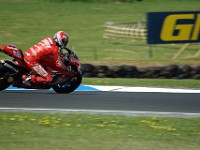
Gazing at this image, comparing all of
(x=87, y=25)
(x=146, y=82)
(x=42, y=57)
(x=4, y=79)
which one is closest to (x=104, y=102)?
(x=42, y=57)

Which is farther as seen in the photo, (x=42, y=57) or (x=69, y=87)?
(x=69, y=87)

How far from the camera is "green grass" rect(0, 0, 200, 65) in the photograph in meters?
25.8

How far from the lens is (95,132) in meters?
9.40

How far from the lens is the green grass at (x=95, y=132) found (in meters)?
8.44

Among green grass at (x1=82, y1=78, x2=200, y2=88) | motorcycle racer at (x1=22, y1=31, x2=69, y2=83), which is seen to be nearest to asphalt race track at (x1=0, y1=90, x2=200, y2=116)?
motorcycle racer at (x1=22, y1=31, x2=69, y2=83)

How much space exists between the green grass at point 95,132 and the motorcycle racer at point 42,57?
250 cm

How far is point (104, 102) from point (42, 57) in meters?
2.10

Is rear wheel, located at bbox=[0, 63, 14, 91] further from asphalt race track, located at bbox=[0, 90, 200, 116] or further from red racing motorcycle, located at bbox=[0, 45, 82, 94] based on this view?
asphalt race track, located at bbox=[0, 90, 200, 116]

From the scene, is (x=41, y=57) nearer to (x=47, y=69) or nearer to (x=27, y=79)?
(x=47, y=69)

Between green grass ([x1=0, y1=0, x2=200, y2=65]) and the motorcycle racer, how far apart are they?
533 cm

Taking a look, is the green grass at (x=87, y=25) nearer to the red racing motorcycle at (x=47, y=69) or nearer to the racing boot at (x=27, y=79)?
the red racing motorcycle at (x=47, y=69)

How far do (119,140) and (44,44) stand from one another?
5.39 meters

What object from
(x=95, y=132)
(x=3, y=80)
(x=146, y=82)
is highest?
(x=146, y=82)

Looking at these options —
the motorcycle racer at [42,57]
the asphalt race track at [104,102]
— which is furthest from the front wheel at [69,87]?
the motorcycle racer at [42,57]
